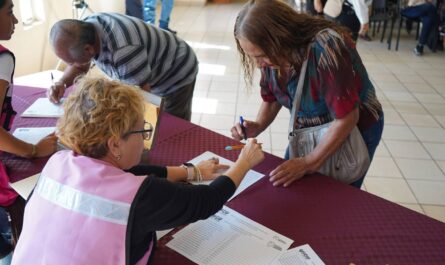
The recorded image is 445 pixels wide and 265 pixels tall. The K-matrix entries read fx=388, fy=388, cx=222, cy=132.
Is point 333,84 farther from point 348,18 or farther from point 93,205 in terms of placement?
point 348,18

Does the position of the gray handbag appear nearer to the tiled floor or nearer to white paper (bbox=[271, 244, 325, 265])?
white paper (bbox=[271, 244, 325, 265])

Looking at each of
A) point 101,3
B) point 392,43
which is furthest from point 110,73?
point 392,43

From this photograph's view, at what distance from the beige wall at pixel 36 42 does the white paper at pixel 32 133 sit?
2122 millimetres

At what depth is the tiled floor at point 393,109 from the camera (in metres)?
2.67

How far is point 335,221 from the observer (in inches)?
44.3

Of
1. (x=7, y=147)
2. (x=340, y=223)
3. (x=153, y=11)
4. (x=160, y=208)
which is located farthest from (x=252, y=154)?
(x=153, y=11)

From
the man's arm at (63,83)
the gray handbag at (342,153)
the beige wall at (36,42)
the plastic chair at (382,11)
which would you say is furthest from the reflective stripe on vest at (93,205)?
the plastic chair at (382,11)

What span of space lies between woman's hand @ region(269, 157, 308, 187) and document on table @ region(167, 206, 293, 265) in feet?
0.69

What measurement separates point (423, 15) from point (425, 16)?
0.13ft

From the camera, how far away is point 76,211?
2.68ft

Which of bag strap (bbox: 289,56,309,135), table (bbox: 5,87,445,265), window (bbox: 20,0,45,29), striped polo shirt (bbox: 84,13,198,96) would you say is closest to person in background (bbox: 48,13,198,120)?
striped polo shirt (bbox: 84,13,198,96)

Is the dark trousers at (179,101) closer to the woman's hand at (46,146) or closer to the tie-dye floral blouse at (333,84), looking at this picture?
the woman's hand at (46,146)

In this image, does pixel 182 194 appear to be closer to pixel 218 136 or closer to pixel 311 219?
pixel 311 219

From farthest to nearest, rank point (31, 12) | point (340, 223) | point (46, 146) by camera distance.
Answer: point (31, 12), point (46, 146), point (340, 223)
